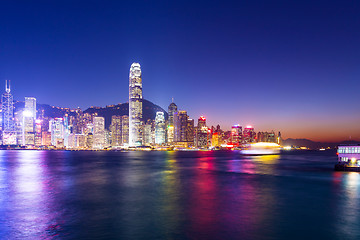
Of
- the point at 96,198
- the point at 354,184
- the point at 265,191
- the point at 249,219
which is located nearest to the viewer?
the point at 249,219

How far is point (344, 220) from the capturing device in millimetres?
30000

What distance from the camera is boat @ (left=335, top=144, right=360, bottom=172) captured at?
75438mm


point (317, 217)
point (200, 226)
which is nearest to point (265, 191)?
point (317, 217)

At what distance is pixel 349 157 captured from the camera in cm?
7988

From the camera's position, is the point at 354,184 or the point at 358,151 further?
the point at 358,151

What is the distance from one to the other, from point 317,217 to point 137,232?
62.2 ft

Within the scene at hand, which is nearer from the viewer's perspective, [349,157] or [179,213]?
[179,213]

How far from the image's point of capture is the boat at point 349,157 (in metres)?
75.4

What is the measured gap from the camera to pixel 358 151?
250 feet

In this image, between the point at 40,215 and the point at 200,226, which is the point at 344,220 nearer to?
the point at 200,226

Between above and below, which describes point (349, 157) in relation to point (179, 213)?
above

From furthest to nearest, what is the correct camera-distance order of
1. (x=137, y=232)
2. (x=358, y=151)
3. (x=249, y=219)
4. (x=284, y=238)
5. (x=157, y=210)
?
1. (x=358, y=151)
2. (x=157, y=210)
3. (x=249, y=219)
4. (x=137, y=232)
5. (x=284, y=238)

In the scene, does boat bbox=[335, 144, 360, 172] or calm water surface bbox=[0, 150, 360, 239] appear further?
boat bbox=[335, 144, 360, 172]

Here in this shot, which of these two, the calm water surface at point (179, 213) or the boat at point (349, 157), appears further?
the boat at point (349, 157)
